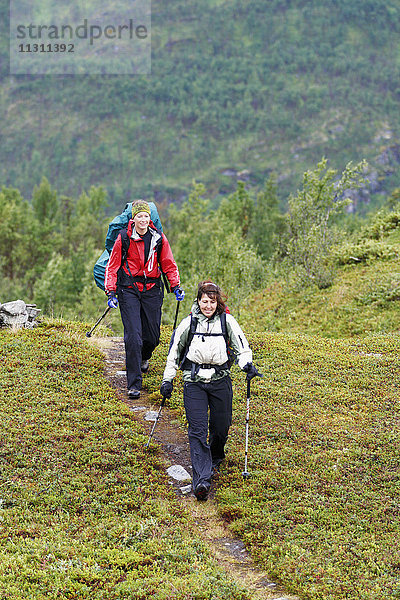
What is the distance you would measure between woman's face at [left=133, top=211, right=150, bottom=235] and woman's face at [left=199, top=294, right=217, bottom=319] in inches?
115

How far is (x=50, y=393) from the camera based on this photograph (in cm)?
1152

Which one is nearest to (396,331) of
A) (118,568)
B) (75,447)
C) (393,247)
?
(393,247)

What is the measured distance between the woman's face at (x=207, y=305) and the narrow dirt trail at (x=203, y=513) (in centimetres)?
253

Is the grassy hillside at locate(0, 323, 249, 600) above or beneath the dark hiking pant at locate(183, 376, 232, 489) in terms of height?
beneath

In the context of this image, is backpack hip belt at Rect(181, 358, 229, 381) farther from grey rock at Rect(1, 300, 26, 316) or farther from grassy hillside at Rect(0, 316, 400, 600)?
grey rock at Rect(1, 300, 26, 316)

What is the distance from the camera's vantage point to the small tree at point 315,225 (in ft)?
72.5

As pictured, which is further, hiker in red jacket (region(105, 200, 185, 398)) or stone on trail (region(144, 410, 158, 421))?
hiker in red jacket (region(105, 200, 185, 398))

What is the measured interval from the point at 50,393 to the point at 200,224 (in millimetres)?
58597

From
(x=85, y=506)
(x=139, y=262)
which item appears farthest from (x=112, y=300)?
(x=85, y=506)

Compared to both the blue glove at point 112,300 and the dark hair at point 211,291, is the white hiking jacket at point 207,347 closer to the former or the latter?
the dark hair at point 211,291

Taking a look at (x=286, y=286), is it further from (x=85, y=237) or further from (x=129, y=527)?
(x=85, y=237)

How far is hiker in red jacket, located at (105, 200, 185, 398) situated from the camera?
1137cm

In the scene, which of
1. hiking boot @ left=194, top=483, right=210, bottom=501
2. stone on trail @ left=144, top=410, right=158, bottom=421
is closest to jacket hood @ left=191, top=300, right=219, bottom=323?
hiking boot @ left=194, top=483, right=210, bottom=501

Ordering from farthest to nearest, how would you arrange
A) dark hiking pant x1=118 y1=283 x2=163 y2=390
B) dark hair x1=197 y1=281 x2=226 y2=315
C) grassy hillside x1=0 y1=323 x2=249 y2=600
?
dark hiking pant x1=118 y1=283 x2=163 y2=390, dark hair x1=197 y1=281 x2=226 y2=315, grassy hillside x1=0 y1=323 x2=249 y2=600
